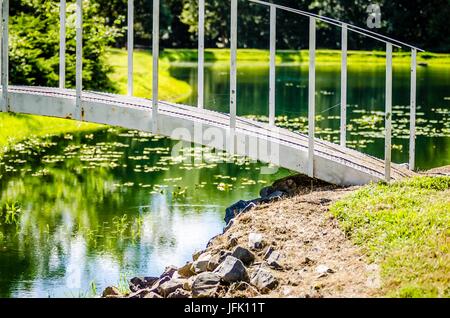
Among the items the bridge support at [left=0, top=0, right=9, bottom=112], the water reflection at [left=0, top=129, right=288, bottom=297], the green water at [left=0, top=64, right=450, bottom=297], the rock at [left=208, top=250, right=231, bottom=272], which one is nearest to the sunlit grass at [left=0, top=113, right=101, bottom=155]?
the green water at [left=0, top=64, right=450, bottom=297]

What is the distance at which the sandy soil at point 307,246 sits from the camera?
9.11m

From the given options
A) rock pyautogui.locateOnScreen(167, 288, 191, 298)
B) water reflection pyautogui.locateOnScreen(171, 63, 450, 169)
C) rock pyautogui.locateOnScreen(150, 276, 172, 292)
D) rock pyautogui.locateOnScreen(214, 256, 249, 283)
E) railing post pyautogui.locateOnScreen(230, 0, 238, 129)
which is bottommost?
rock pyautogui.locateOnScreen(150, 276, 172, 292)

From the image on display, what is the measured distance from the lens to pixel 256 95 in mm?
36125

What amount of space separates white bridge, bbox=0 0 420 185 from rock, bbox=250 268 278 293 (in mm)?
3326

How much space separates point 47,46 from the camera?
26.3m

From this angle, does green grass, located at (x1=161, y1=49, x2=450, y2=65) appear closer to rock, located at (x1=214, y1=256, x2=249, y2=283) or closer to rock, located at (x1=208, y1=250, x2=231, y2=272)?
rock, located at (x1=208, y1=250, x2=231, y2=272)

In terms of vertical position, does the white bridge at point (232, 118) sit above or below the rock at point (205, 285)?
above

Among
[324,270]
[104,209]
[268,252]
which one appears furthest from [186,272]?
[104,209]

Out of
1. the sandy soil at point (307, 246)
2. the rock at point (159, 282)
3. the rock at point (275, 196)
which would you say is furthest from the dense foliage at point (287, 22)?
the rock at point (159, 282)

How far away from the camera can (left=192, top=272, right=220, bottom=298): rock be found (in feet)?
31.3

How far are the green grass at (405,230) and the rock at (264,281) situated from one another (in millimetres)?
911

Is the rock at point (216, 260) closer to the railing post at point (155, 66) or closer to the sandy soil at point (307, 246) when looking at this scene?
the sandy soil at point (307, 246)
